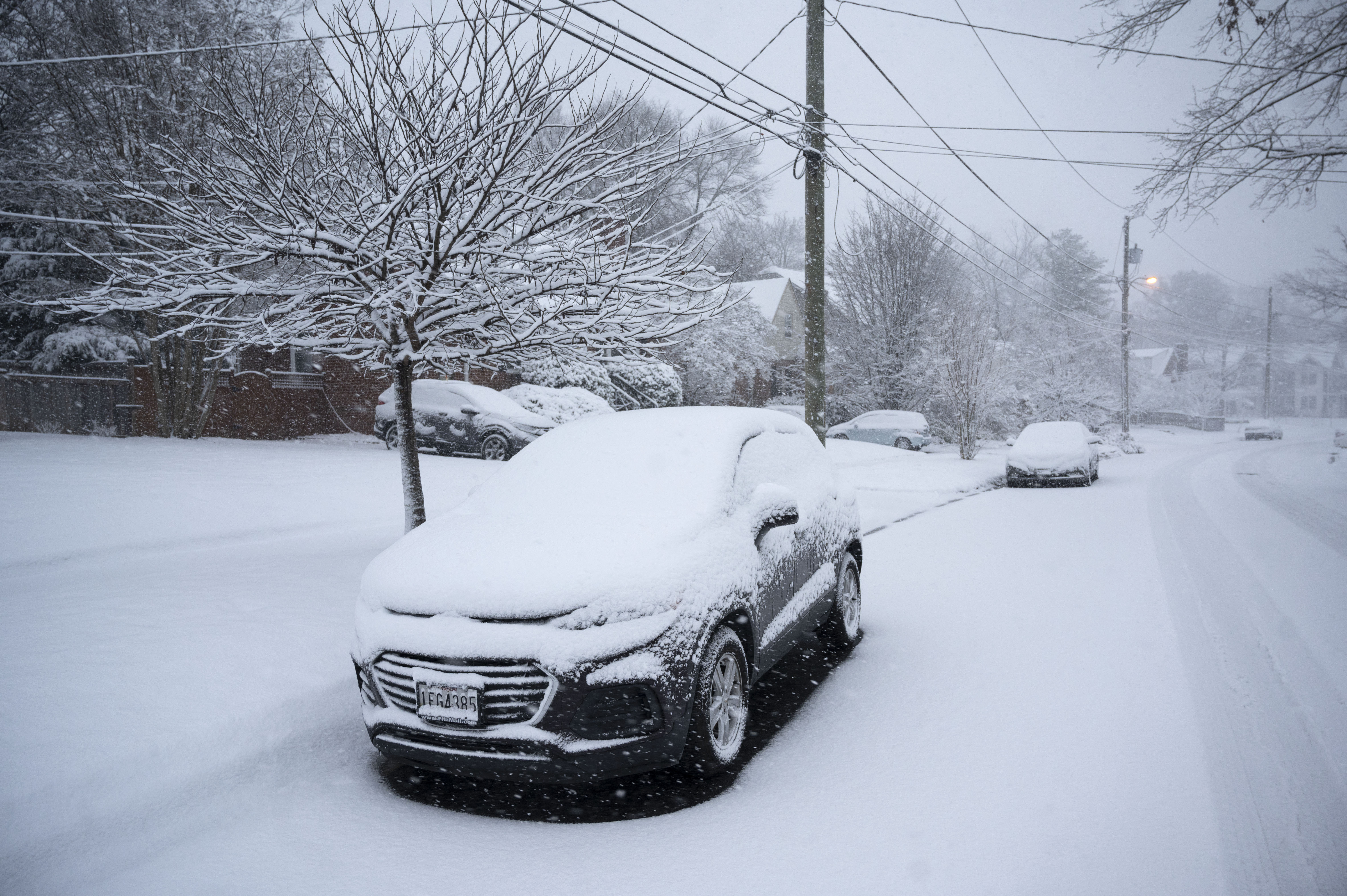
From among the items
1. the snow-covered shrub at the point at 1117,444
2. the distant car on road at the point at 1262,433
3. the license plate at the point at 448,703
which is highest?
the license plate at the point at 448,703

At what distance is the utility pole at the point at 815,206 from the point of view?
9.81m

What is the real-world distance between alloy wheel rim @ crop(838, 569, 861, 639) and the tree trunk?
3.61 meters

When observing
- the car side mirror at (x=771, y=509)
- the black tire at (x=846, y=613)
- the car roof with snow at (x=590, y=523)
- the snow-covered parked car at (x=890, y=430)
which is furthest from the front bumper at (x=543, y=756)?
the snow-covered parked car at (x=890, y=430)

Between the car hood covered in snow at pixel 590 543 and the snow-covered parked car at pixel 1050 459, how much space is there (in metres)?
14.2

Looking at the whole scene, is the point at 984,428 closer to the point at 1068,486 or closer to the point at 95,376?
the point at 1068,486

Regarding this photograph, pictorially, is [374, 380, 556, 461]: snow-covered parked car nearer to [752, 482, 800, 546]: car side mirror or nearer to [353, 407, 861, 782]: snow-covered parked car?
[353, 407, 861, 782]: snow-covered parked car

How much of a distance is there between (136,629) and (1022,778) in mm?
5092

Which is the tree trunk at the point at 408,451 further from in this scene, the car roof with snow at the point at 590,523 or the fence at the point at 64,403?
the fence at the point at 64,403

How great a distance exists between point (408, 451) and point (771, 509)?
391 cm

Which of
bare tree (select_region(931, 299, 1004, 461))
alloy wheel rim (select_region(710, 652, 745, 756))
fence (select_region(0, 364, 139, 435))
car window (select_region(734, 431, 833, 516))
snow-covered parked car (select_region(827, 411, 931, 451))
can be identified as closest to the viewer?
alloy wheel rim (select_region(710, 652, 745, 756))

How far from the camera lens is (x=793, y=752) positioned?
12.9 ft

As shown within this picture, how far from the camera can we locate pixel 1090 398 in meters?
35.6

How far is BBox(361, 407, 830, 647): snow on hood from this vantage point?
3336mm

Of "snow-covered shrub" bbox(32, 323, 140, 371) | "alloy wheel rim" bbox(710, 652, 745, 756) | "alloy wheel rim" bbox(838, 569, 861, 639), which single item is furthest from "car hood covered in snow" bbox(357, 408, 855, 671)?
"snow-covered shrub" bbox(32, 323, 140, 371)
